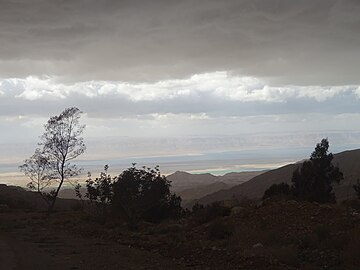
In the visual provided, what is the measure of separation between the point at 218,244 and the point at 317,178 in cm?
2352

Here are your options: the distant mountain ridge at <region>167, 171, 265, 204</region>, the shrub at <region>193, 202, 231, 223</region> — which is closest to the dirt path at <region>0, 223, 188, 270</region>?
the shrub at <region>193, 202, 231, 223</region>

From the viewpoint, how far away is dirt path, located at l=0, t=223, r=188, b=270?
48.0 ft

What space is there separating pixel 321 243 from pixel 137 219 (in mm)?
16135

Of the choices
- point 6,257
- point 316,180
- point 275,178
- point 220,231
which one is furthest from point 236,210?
point 275,178

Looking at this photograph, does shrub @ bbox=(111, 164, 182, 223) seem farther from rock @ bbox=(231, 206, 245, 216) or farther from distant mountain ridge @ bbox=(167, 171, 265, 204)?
distant mountain ridge @ bbox=(167, 171, 265, 204)

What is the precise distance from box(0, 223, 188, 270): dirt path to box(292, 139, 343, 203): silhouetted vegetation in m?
20.2

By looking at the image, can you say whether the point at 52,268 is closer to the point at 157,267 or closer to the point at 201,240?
the point at 157,267

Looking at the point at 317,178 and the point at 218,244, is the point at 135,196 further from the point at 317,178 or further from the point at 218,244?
the point at 317,178

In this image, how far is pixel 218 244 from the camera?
17.6m

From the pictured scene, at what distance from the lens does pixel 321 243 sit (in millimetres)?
14852

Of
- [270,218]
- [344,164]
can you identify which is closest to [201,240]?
[270,218]

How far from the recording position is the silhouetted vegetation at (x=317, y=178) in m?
36.9

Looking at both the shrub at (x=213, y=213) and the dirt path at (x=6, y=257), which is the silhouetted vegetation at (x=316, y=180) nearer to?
the shrub at (x=213, y=213)

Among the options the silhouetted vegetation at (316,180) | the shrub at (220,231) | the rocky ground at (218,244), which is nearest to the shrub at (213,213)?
the rocky ground at (218,244)
